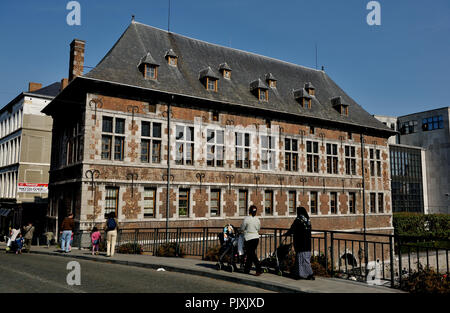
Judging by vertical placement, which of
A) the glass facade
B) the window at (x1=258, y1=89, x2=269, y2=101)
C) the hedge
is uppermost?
the window at (x1=258, y1=89, x2=269, y2=101)

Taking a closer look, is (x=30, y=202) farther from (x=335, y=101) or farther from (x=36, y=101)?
(x=335, y=101)

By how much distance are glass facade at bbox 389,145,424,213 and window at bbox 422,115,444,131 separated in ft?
16.1

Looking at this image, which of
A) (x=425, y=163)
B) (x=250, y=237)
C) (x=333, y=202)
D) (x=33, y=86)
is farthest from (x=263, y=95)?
(x=425, y=163)

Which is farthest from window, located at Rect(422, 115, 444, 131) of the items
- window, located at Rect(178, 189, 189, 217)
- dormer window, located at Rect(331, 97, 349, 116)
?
window, located at Rect(178, 189, 189, 217)

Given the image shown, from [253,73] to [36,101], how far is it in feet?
70.0

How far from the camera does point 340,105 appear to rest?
2884 centimetres

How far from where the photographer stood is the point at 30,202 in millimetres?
33875

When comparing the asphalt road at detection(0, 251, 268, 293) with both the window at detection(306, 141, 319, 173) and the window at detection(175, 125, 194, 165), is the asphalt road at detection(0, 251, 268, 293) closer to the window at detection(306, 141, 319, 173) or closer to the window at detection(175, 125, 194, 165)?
the window at detection(175, 125, 194, 165)

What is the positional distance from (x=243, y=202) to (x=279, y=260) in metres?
13.7

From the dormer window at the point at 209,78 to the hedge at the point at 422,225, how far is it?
83.1ft

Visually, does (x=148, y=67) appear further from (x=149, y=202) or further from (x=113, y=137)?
(x=149, y=202)

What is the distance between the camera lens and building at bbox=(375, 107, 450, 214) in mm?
48688

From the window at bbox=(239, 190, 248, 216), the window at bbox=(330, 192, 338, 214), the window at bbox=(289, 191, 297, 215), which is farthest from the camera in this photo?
the window at bbox=(330, 192, 338, 214)
